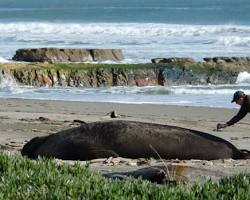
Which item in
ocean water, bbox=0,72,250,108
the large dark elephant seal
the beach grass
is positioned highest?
the beach grass

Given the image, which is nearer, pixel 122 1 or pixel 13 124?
pixel 13 124

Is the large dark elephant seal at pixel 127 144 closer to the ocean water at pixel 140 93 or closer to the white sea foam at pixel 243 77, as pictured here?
the ocean water at pixel 140 93

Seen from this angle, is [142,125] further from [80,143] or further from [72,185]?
[72,185]

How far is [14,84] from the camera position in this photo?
71.6 ft

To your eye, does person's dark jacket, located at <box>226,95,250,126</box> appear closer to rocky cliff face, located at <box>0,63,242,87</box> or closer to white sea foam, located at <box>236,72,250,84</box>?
rocky cliff face, located at <box>0,63,242,87</box>

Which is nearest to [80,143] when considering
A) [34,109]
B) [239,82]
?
[34,109]

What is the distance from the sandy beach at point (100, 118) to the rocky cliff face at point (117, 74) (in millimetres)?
3477

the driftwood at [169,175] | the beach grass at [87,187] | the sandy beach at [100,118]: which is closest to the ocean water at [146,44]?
the sandy beach at [100,118]

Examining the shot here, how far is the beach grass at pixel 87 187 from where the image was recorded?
555cm

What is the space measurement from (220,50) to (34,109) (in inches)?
705

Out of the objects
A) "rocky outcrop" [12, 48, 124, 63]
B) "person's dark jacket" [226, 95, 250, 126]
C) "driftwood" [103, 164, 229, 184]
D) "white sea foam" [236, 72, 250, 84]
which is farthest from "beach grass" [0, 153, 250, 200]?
"rocky outcrop" [12, 48, 124, 63]

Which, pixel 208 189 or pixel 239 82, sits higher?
pixel 208 189

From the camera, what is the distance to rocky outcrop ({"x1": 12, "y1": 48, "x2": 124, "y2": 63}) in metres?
26.7

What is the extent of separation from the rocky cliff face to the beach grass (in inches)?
614
